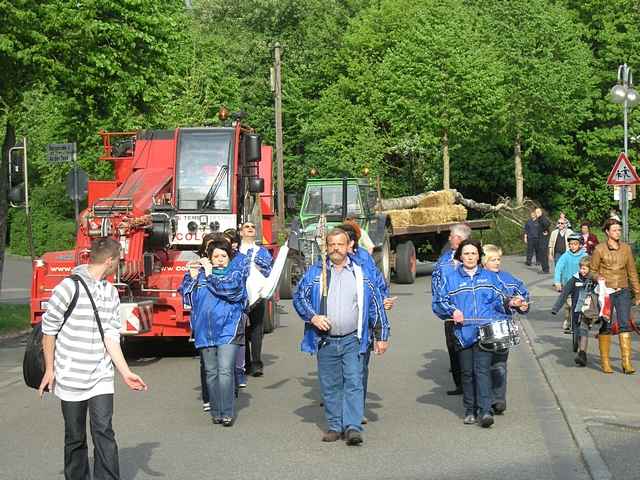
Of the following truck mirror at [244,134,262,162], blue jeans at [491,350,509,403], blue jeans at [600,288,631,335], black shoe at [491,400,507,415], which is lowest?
black shoe at [491,400,507,415]

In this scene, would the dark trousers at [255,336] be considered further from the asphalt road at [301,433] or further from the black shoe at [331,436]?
the black shoe at [331,436]

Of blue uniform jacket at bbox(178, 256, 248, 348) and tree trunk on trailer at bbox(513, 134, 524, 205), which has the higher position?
tree trunk on trailer at bbox(513, 134, 524, 205)

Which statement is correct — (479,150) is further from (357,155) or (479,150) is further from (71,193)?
(71,193)

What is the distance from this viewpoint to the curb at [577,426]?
320 inches

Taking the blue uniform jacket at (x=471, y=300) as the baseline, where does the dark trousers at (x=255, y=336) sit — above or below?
below

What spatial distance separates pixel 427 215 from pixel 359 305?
2182 centimetres

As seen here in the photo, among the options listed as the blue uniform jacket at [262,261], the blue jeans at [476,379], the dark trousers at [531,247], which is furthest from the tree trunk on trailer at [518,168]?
the blue jeans at [476,379]

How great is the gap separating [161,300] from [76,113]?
9.34 metres

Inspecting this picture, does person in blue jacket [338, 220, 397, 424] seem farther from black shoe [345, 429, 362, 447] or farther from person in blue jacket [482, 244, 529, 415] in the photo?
person in blue jacket [482, 244, 529, 415]

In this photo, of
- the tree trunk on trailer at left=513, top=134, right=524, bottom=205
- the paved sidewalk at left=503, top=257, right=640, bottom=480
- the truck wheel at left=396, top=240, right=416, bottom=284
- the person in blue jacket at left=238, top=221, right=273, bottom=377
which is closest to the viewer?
the paved sidewalk at left=503, top=257, right=640, bottom=480

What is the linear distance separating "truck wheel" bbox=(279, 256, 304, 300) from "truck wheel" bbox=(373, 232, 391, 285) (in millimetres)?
1766

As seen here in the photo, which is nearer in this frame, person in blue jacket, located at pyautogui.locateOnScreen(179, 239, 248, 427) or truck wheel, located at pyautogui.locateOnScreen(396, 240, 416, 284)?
person in blue jacket, located at pyautogui.locateOnScreen(179, 239, 248, 427)

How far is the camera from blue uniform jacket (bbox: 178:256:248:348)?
10.3m

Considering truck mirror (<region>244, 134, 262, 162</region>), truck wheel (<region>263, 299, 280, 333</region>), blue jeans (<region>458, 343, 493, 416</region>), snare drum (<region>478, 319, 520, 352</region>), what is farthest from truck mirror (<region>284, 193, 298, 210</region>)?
snare drum (<region>478, 319, 520, 352</region>)
